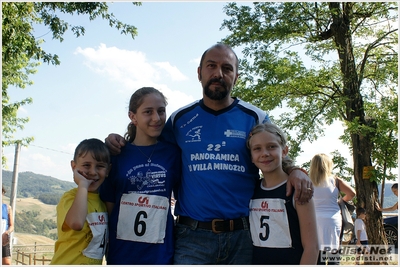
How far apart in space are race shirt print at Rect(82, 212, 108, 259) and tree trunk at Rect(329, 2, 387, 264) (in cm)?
832

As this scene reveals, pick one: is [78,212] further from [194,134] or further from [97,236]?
[194,134]

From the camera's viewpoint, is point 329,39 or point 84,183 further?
point 329,39

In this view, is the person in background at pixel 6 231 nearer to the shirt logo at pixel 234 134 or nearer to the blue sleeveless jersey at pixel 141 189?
the blue sleeveless jersey at pixel 141 189

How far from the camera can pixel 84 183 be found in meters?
2.73

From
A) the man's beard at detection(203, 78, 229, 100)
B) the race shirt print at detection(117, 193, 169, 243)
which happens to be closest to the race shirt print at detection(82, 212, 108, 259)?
the race shirt print at detection(117, 193, 169, 243)

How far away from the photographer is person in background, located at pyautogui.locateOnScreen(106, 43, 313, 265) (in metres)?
2.64

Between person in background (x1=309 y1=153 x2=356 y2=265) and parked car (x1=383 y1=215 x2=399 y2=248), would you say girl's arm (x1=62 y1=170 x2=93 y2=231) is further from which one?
parked car (x1=383 y1=215 x2=399 y2=248)

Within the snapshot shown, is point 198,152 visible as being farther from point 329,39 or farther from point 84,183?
point 329,39

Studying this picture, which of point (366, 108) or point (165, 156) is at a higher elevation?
point (366, 108)

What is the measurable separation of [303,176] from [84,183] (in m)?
1.51

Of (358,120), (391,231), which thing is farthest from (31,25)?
(391,231)

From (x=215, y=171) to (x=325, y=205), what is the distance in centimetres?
331

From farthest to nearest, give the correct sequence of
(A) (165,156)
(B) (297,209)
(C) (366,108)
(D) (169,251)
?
(C) (366,108)
(A) (165,156)
(D) (169,251)
(B) (297,209)

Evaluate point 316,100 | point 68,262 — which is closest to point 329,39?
point 316,100
